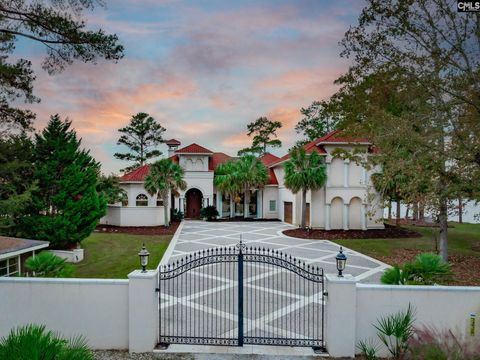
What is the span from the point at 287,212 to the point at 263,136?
17880mm

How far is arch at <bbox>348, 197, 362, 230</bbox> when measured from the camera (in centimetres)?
2581

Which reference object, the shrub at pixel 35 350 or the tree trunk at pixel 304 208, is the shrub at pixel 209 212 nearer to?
the tree trunk at pixel 304 208

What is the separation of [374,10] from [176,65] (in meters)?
9.06

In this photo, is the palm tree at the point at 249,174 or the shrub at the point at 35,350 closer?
the shrub at the point at 35,350

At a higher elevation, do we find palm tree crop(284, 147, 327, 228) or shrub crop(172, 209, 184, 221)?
palm tree crop(284, 147, 327, 228)

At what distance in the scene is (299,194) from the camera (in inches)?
1088

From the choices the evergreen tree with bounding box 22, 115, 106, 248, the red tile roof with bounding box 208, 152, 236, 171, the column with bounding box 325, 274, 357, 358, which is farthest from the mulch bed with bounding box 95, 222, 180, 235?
the column with bounding box 325, 274, 357, 358

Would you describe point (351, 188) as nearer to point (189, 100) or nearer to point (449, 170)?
point (449, 170)

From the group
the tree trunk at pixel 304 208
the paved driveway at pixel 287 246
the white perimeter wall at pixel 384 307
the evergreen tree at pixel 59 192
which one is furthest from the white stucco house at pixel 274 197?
the white perimeter wall at pixel 384 307

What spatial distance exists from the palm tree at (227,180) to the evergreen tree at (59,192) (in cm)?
1702

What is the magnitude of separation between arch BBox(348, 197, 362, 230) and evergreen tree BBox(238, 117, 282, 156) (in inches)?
860

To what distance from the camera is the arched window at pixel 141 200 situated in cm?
2909

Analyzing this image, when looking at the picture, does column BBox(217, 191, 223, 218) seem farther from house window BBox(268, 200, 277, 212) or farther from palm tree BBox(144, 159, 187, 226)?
palm tree BBox(144, 159, 187, 226)

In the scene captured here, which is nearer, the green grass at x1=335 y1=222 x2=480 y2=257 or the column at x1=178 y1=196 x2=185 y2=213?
the green grass at x1=335 y1=222 x2=480 y2=257
